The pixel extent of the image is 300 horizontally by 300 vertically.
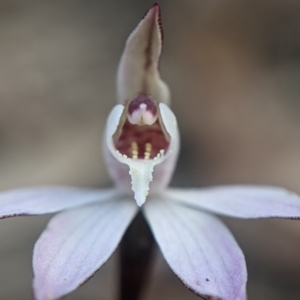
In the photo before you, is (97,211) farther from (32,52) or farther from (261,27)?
(261,27)

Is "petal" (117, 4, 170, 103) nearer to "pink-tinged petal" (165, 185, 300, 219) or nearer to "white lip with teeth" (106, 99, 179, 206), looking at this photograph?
"white lip with teeth" (106, 99, 179, 206)

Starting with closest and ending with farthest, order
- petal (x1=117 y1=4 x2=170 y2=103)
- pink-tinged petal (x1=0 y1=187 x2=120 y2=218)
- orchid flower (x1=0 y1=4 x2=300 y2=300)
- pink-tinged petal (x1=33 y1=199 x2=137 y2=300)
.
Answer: pink-tinged petal (x1=33 y1=199 x2=137 y2=300), orchid flower (x1=0 y1=4 x2=300 y2=300), pink-tinged petal (x1=0 y1=187 x2=120 y2=218), petal (x1=117 y1=4 x2=170 y2=103)

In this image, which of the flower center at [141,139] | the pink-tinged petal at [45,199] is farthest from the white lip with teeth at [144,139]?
the pink-tinged petal at [45,199]

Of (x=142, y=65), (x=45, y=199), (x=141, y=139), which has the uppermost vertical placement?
(x=142, y=65)

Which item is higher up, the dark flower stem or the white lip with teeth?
the white lip with teeth

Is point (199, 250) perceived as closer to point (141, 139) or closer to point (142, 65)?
point (141, 139)

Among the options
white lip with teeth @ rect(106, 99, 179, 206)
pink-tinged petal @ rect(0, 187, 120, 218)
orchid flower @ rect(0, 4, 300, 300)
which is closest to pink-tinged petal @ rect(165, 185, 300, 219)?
orchid flower @ rect(0, 4, 300, 300)

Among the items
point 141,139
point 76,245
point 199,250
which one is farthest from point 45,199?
point 199,250

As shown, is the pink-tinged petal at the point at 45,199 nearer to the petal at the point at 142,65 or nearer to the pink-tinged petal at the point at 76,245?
the pink-tinged petal at the point at 76,245
